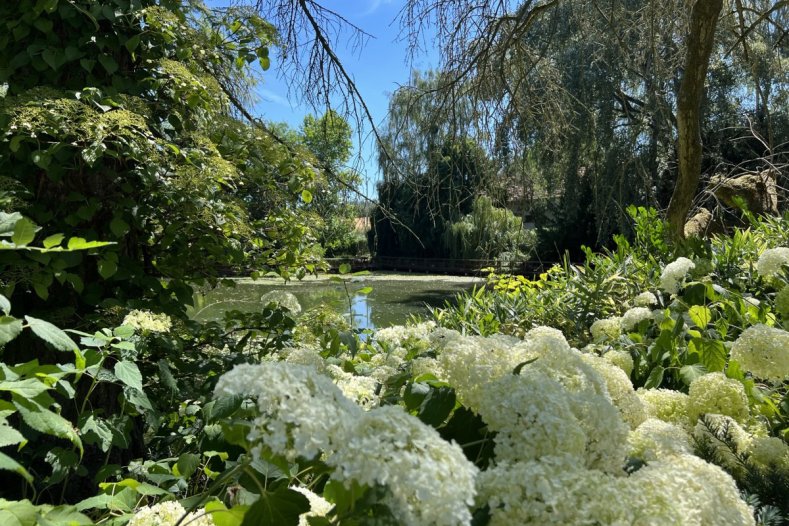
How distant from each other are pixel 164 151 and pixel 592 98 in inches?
390

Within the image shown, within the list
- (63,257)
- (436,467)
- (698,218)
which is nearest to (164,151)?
(63,257)

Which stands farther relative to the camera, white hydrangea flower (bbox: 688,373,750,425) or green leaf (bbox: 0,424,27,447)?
white hydrangea flower (bbox: 688,373,750,425)

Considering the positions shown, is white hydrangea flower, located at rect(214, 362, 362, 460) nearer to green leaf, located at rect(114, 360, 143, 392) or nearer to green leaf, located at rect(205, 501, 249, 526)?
green leaf, located at rect(205, 501, 249, 526)

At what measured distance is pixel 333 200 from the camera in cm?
292

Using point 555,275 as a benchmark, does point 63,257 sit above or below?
above

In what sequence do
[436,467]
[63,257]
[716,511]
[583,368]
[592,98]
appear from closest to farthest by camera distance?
[436,467] < [716,511] < [583,368] < [63,257] < [592,98]

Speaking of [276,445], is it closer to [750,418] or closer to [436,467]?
[436,467]

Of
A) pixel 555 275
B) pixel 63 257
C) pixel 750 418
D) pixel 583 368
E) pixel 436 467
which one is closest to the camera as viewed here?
pixel 436 467

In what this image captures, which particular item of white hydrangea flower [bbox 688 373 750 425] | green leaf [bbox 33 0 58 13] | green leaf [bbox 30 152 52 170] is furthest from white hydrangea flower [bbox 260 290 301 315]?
white hydrangea flower [bbox 688 373 750 425]

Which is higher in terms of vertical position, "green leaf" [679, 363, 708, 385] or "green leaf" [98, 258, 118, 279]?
"green leaf" [98, 258, 118, 279]

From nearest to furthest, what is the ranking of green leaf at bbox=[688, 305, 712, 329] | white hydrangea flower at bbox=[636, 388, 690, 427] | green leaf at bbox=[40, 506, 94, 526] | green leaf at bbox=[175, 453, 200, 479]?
1. green leaf at bbox=[40, 506, 94, 526]
2. green leaf at bbox=[175, 453, 200, 479]
3. white hydrangea flower at bbox=[636, 388, 690, 427]
4. green leaf at bbox=[688, 305, 712, 329]

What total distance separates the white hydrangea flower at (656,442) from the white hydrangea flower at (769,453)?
23 cm

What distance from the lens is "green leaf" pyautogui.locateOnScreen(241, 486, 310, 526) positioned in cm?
61

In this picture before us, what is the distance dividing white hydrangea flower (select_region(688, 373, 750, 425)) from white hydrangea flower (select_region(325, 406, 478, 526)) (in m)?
1.00
